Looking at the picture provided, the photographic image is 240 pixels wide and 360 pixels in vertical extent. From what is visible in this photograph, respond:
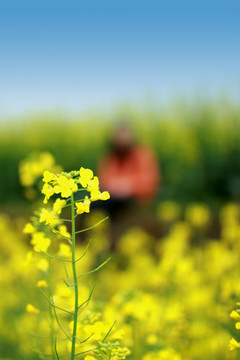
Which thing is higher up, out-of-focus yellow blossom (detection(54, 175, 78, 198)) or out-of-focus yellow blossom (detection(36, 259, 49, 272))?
out-of-focus yellow blossom (detection(54, 175, 78, 198))

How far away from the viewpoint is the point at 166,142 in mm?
9461

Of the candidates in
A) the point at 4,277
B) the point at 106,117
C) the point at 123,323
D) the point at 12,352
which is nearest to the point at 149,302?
the point at 123,323

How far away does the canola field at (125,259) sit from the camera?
5.75ft

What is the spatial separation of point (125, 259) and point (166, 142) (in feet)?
11.1

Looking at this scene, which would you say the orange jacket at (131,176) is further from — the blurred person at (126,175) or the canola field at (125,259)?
the canola field at (125,259)

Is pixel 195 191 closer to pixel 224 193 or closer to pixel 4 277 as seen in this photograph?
pixel 224 193

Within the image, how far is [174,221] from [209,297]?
3567mm

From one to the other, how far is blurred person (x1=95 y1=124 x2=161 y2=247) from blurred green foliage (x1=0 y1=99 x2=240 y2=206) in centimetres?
43

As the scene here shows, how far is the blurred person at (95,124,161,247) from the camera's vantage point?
6.41 metres

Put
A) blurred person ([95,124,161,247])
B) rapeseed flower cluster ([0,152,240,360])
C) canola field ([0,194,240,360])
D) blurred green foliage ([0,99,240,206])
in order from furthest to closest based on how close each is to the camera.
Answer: blurred green foliage ([0,99,240,206]) → blurred person ([95,124,161,247]) → canola field ([0,194,240,360]) → rapeseed flower cluster ([0,152,240,360])

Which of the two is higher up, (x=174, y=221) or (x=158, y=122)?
(x=158, y=122)

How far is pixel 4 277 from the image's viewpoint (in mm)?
4609

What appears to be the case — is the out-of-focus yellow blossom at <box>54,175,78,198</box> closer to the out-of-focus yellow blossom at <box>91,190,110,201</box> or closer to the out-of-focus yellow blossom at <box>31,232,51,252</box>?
the out-of-focus yellow blossom at <box>91,190,110,201</box>

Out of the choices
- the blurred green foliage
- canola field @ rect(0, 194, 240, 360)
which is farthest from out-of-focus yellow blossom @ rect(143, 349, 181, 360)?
the blurred green foliage
